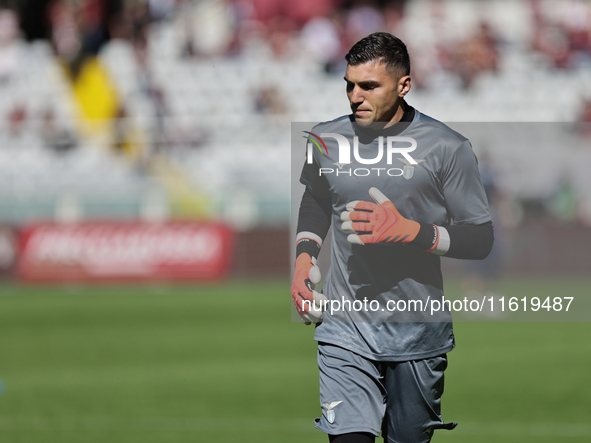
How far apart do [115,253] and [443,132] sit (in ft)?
54.8

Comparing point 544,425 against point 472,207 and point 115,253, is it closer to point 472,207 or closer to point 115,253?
point 472,207

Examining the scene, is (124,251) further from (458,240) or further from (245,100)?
(458,240)

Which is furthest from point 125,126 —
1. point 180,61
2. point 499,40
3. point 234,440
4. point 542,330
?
point 234,440

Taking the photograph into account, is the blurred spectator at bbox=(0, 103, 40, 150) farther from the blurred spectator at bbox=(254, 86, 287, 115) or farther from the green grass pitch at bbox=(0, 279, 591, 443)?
the green grass pitch at bbox=(0, 279, 591, 443)

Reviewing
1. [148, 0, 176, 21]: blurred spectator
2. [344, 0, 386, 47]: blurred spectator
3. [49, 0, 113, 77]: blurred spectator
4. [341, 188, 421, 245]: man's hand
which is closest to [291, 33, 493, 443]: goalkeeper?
[341, 188, 421, 245]: man's hand

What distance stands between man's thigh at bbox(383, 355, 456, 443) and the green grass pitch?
1121 millimetres

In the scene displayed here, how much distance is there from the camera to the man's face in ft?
13.3

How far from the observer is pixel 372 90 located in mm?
4074

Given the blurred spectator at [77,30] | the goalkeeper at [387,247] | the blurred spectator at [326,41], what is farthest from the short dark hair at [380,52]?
the blurred spectator at [77,30]

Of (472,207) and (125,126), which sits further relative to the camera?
(125,126)

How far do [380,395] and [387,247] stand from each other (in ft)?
2.20

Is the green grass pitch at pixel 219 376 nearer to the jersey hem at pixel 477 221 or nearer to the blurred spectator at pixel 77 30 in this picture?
the jersey hem at pixel 477 221

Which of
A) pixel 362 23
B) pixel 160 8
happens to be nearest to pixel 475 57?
pixel 362 23

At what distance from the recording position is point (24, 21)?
29.1 metres
